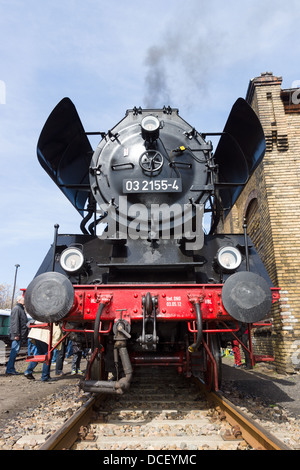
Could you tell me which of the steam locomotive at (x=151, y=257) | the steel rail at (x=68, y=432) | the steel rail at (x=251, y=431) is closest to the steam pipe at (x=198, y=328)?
the steam locomotive at (x=151, y=257)

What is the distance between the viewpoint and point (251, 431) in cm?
241

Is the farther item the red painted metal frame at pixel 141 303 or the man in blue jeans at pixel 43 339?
the man in blue jeans at pixel 43 339

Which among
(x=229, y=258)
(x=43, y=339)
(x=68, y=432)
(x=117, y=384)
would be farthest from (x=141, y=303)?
(x=43, y=339)

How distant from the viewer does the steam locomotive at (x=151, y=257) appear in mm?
2951

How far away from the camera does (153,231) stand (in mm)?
3695

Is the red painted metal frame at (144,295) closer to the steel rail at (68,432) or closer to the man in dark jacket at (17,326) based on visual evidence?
the steel rail at (68,432)

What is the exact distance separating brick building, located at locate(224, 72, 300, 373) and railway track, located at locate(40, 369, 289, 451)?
269 cm

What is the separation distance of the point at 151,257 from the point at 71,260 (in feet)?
2.67

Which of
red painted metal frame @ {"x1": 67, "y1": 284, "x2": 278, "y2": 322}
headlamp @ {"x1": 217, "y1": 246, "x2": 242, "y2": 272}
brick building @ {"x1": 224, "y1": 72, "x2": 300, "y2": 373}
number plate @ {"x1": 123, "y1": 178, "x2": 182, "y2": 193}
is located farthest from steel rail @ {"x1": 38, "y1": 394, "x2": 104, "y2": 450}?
brick building @ {"x1": 224, "y1": 72, "x2": 300, "y2": 373}

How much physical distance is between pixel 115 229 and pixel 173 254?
0.68 meters

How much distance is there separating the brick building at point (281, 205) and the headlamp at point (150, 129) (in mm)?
3554

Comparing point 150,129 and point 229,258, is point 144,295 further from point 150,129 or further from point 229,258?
point 150,129
